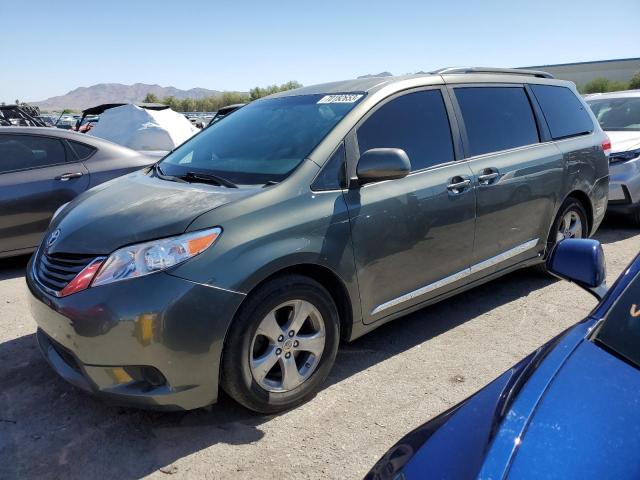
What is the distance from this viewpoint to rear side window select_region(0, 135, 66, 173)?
5383mm

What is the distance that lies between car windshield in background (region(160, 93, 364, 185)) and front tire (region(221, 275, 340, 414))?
68cm

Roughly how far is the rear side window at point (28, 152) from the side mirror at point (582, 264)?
5.21 meters

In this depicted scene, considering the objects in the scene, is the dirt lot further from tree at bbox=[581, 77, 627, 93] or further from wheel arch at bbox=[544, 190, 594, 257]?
tree at bbox=[581, 77, 627, 93]

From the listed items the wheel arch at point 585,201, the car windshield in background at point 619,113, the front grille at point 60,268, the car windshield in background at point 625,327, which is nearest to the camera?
the car windshield in background at point 625,327

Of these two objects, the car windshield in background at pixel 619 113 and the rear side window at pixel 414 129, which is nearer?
the rear side window at pixel 414 129

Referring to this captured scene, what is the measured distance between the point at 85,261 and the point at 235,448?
1.18 meters

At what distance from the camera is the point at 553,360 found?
63.0 inches

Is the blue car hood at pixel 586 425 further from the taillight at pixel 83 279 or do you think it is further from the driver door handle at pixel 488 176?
the driver door handle at pixel 488 176

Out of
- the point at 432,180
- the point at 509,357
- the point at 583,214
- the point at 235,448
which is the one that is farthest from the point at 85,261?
the point at 583,214

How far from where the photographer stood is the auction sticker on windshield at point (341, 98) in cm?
331

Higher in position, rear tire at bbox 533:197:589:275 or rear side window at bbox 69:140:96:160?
rear side window at bbox 69:140:96:160

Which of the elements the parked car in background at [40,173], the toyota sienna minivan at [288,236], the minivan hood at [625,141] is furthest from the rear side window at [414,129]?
the minivan hood at [625,141]

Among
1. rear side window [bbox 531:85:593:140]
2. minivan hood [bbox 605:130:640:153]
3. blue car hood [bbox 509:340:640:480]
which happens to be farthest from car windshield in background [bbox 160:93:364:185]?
minivan hood [bbox 605:130:640:153]

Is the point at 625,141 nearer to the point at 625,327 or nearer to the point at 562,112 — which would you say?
the point at 562,112
